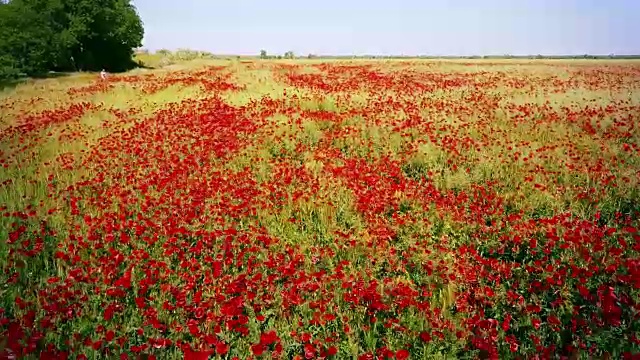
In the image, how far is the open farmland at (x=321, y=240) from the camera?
3.37 meters

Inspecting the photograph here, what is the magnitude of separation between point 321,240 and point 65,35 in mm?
41975

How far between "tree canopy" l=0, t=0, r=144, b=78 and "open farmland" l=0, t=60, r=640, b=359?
29.5 meters

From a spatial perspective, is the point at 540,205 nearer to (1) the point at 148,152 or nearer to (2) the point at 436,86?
(1) the point at 148,152

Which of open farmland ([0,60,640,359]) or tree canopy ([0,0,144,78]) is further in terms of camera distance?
tree canopy ([0,0,144,78])

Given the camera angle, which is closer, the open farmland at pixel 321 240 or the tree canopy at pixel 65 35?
the open farmland at pixel 321 240

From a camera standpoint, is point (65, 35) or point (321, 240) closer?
point (321, 240)

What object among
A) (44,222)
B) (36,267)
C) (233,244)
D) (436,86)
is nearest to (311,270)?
(233,244)

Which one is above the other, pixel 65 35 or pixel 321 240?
pixel 65 35

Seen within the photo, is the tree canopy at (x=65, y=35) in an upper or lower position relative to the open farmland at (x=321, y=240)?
upper

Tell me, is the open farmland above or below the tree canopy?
below

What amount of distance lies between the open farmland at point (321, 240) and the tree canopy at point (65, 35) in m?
29.5

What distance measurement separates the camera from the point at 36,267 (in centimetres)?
449

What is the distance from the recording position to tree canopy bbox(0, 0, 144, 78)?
110ft

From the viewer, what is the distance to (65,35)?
36031 millimetres
